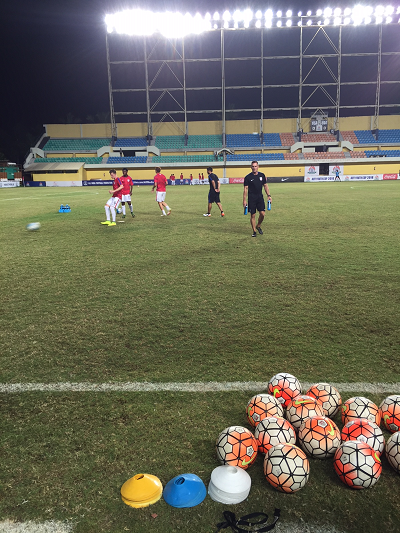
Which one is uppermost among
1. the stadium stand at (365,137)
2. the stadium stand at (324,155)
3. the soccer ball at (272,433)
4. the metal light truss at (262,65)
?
the metal light truss at (262,65)

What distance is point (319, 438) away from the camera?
2.53m

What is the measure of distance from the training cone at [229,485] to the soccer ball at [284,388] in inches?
35.9

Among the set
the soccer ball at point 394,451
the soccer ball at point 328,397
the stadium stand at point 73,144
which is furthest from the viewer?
the stadium stand at point 73,144

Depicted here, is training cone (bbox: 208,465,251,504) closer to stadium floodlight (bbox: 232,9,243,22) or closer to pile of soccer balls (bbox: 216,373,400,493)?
pile of soccer balls (bbox: 216,373,400,493)

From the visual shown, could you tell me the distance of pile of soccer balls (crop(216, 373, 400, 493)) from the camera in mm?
2277

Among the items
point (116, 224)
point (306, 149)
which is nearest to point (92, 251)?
point (116, 224)

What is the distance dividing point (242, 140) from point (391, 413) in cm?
5778

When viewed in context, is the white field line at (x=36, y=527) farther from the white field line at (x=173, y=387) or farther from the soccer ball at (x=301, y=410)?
the soccer ball at (x=301, y=410)

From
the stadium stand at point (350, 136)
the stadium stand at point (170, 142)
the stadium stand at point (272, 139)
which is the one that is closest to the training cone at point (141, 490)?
the stadium stand at point (170, 142)

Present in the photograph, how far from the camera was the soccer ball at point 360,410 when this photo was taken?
275 centimetres

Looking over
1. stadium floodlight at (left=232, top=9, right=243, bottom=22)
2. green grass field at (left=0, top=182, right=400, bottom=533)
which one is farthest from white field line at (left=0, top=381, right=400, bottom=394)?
stadium floodlight at (left=232, top=9, right=243, bottom=22)

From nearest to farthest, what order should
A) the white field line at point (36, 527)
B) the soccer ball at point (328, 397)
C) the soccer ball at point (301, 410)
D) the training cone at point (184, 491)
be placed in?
1. the white field line at point (36, 527)
2. the training cone at point (184, 491)
3. the soccer ball at point (301, 410)
4. the soccer ball at point (328, 397)

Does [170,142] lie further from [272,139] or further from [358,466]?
[358,466]

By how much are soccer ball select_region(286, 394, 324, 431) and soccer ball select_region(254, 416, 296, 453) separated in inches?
4.9
